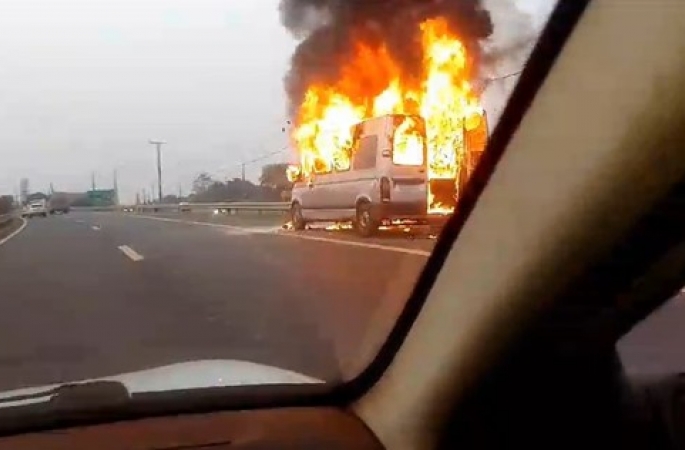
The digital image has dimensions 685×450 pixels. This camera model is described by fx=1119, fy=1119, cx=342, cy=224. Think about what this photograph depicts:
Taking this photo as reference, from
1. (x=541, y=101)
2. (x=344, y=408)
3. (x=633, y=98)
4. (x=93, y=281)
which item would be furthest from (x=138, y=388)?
(x=93, y=281)

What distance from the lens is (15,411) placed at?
129 inches

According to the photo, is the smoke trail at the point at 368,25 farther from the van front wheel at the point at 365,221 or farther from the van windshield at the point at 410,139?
the van front wheel at the point at 365,221

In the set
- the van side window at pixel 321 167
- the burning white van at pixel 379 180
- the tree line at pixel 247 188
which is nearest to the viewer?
the burning white van at pixel 379 180

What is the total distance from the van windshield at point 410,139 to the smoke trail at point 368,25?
167 millimetres

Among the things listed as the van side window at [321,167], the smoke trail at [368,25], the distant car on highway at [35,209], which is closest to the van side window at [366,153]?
the van side window at [321,167]

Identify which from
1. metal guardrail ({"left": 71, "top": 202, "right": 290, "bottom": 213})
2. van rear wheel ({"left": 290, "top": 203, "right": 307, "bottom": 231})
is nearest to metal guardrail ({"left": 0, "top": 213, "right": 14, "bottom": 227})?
metal guardrail ({"left": 71, "top": 202, "right": 290, "bottom": 213})

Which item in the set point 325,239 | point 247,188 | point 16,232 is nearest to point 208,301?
point 325,239

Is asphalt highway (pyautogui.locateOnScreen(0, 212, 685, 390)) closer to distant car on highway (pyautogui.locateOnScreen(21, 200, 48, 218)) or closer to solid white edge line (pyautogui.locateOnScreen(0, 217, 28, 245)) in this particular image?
distant car on highway (pyautogui.locateOnScreen(21, 200, 48, 218))

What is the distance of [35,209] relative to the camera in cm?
927

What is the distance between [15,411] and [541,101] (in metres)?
1.85

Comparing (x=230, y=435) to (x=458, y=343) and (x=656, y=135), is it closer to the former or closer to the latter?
(x=458, y=343)

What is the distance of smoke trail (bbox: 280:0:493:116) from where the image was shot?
3.25 meters

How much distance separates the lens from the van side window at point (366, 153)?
4.03 m

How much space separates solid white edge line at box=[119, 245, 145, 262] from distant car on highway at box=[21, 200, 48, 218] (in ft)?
3.08
